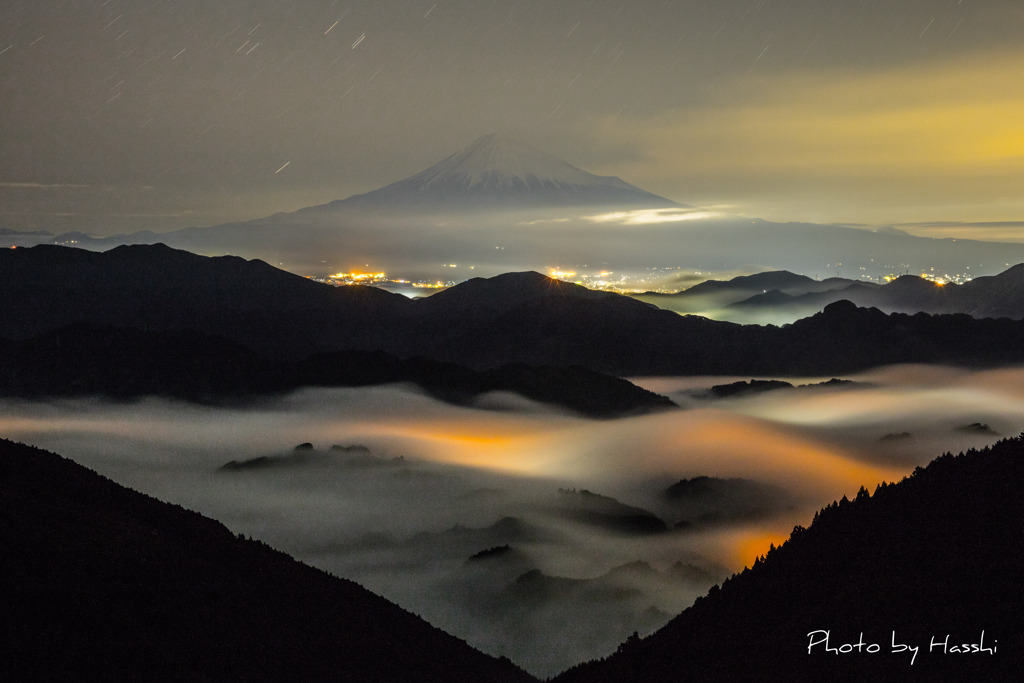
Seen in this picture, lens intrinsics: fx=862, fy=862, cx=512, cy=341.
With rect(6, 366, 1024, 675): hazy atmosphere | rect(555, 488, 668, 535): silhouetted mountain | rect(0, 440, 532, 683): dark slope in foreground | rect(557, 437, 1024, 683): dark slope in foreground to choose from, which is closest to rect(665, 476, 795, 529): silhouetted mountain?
rect(6, 366, 1024, 675): hazy atmosphere

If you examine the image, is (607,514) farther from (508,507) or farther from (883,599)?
(883,599)

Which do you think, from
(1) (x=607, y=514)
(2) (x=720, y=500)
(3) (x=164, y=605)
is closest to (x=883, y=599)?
(3) (x=164, y=605)

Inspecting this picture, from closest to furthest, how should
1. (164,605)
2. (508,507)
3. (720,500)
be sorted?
(164,605) < (508,507) < (720,500)

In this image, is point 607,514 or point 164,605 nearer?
point 164,605

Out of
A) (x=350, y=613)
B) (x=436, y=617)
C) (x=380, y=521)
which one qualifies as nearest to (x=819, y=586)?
(x=350, y=613)

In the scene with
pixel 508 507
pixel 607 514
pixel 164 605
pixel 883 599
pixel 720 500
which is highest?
pixel 883 599

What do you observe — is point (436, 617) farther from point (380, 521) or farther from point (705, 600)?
point (705, 600)

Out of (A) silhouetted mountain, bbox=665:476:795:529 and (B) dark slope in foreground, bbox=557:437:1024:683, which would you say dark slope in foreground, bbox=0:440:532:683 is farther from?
(A) silhouetted mountain, bbox=665:476:795:529
